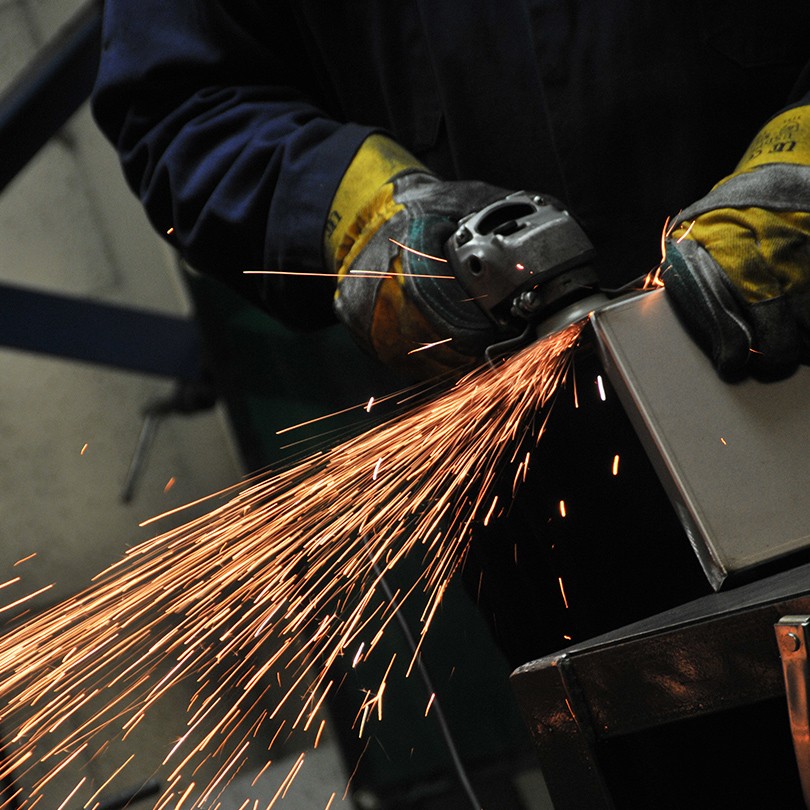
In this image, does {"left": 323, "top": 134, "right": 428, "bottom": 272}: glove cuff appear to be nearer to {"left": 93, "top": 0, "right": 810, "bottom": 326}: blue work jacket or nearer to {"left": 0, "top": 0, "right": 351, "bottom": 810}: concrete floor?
{"left": 93, "top": 0, "right": 810, "bottom": 326}: blue work jacket

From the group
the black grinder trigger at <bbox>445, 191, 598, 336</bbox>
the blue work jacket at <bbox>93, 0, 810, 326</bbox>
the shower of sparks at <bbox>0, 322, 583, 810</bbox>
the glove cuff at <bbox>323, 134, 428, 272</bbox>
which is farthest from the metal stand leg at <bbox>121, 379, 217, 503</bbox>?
the black grinder trigger at <bbox>445, 191, 598, 336</bbox>

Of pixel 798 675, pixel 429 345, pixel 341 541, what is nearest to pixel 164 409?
pixel 341 541

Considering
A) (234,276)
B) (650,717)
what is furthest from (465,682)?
(650,717)

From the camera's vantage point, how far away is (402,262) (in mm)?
1338

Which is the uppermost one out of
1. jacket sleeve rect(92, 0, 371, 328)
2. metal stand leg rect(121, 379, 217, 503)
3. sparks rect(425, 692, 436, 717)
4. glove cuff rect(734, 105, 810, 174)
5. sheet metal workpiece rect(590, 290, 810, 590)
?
jacket sleeve rect(92, 0, 371, 328)

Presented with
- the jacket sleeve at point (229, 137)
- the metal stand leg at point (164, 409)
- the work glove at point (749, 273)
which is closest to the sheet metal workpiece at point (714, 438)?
the work glove at point (749, 273)

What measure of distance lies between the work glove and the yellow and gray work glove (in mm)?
272

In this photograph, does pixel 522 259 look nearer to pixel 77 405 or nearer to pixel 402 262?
pixel 402 262

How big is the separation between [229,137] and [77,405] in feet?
7.99

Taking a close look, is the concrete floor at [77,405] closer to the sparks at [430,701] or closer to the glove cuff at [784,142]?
the sparks at [430,701]

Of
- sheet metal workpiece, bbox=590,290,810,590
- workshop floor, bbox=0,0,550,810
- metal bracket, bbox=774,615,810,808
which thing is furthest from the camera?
workshop floor, bbox=0,0,550,810

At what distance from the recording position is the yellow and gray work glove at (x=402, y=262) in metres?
1.30

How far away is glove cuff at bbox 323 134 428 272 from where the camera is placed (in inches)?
57.2

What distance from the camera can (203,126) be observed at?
166cm
